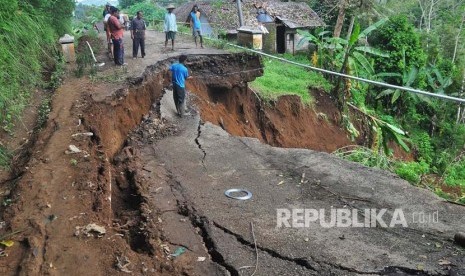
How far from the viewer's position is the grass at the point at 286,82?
13781 millimetres

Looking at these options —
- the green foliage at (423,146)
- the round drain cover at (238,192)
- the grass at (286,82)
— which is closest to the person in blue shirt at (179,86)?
the round drain cover at (238,192)

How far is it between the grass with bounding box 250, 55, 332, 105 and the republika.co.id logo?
8.80 m

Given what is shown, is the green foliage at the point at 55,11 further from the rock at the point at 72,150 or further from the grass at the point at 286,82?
the grass at the point at 286,82

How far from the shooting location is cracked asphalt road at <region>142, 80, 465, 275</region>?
3.97 metres

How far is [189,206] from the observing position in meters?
5.13

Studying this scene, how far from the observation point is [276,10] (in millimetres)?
26484

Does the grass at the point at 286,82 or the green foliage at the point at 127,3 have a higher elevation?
the green foliage at the point at 127,3

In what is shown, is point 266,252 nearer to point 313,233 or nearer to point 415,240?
point 313,233

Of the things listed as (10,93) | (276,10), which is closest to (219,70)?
(10,93)

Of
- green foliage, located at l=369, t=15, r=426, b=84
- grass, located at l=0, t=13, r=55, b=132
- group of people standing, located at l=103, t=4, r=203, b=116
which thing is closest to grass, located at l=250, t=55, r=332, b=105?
group of people standing, located at l=103, t=4, r=203, b=116

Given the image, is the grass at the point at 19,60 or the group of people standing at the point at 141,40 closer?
the grass at the point at 19,60

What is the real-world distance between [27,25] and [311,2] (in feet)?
79.0

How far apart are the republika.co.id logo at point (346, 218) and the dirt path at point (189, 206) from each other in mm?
85

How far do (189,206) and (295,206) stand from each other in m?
1.38
